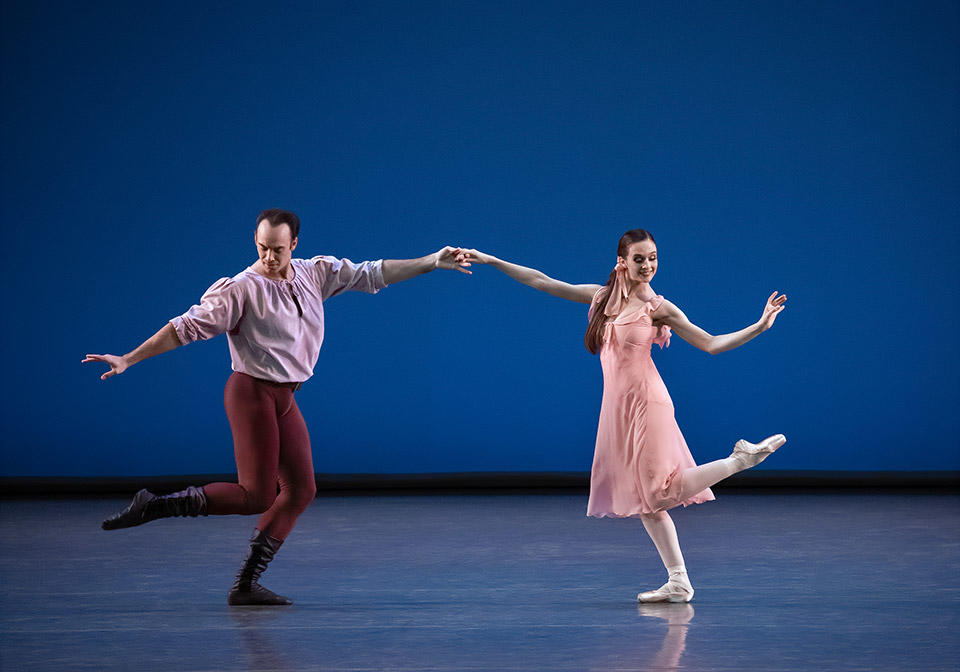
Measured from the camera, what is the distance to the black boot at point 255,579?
3.41m

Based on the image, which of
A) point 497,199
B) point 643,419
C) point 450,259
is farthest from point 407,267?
point 497,199

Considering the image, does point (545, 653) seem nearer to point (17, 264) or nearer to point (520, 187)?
point (520, 187)

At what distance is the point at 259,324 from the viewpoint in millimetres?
3391

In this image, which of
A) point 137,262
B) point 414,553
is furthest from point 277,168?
point 414,553

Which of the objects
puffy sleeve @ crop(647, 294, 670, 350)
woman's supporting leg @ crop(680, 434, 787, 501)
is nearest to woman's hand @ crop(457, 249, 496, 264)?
puffy sleeve @ crop(647, 294, 670, 350)

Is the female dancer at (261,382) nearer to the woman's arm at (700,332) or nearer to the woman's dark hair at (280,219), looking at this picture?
the woman's dark hair at (280,219)

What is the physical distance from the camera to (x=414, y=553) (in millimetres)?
4402

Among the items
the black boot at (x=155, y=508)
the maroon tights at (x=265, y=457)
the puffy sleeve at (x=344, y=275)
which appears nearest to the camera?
the black boot at (x=155, y=508)

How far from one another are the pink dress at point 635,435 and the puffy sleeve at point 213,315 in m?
1.15

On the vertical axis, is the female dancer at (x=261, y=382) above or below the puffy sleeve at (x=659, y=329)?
below

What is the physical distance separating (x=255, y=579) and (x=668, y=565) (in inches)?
49.7

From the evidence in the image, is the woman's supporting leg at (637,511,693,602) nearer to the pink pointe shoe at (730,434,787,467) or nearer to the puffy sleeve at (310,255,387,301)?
the pink pointe shoe at (730,434,787,467)

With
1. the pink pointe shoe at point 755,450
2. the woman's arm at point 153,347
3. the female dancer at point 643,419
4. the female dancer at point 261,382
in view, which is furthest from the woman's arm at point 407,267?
the pink pointe shoe at point 755,450

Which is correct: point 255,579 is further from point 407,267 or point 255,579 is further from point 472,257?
point 472,257
